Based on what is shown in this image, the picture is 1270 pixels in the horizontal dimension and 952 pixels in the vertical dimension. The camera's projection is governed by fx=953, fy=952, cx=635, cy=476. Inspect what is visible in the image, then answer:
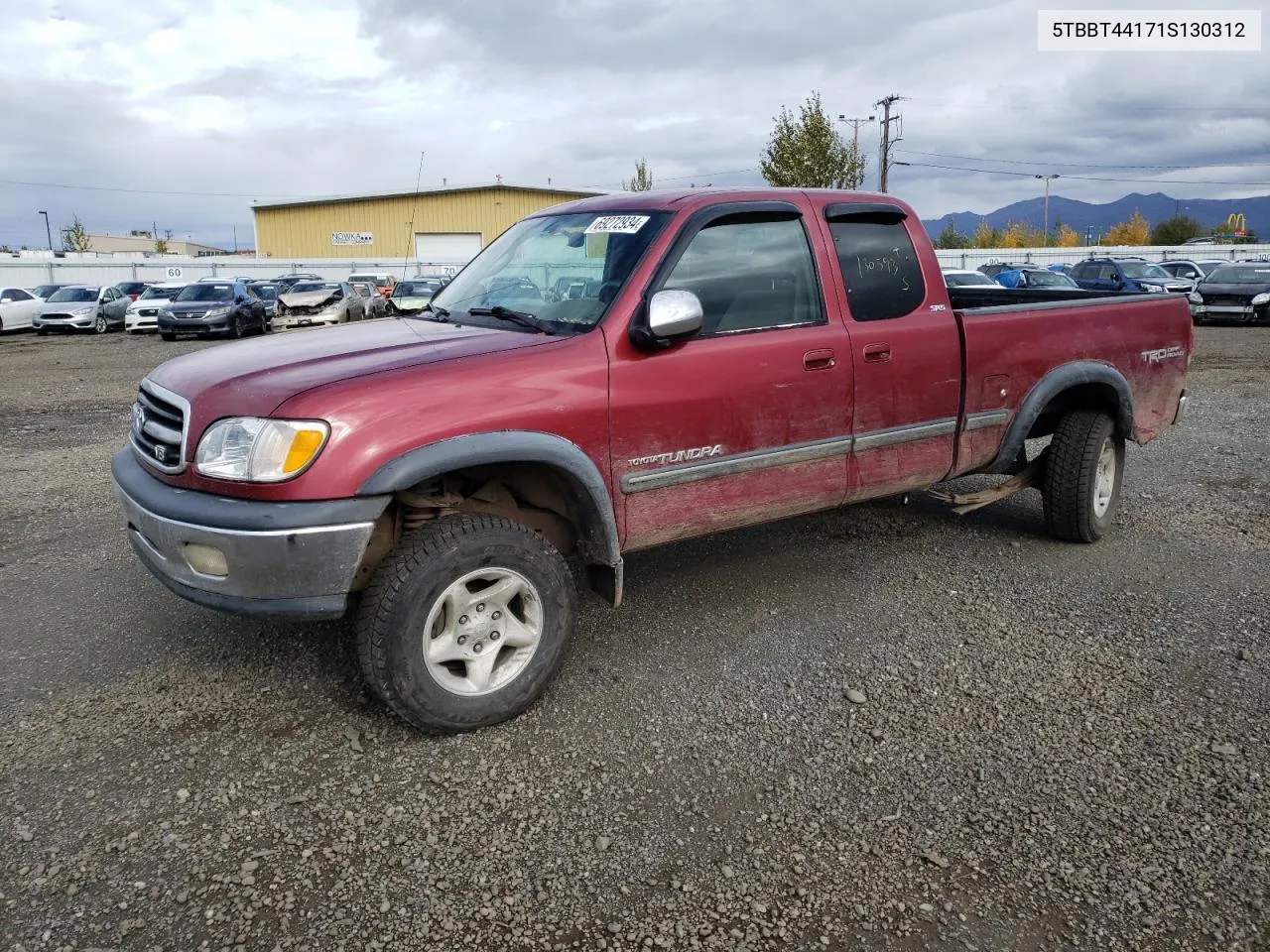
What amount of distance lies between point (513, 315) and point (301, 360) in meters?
0.86

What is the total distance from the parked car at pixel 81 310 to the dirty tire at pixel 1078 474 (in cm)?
2912

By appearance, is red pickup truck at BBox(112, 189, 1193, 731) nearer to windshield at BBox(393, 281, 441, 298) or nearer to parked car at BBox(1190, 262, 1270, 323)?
parked car at BBox(1190, 262, 1270, 323)

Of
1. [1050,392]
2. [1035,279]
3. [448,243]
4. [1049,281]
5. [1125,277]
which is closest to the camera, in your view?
[1050,392]

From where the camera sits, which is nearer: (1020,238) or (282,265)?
(282,265)

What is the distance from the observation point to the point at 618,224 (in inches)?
156

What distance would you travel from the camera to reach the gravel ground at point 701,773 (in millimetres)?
2434

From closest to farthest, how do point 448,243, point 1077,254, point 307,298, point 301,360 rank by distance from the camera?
point 301,360 < point 307,298 < point 1077,254 < point 448,243

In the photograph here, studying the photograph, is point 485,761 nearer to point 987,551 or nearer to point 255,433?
point 255,433

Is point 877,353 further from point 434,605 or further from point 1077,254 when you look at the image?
point 1077,254

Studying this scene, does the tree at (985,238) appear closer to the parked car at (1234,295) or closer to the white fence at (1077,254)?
the white fence at (1077,254)

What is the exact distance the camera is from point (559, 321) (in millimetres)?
3682

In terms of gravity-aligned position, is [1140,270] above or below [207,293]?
below

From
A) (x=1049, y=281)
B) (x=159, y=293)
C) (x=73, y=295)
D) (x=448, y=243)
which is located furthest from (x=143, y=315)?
(x=448, y=243)

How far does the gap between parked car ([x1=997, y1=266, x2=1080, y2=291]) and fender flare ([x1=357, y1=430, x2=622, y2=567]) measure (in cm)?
1957
